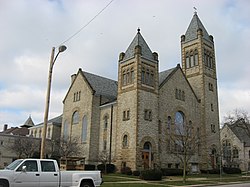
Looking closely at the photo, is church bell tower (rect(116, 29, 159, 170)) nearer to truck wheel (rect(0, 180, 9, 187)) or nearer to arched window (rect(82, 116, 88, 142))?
arched window (rect(82, 116, 88, 142))

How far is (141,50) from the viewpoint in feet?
144

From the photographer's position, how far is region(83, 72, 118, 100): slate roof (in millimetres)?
51031

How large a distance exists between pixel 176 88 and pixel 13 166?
122 ft

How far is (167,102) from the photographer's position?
1839 inches

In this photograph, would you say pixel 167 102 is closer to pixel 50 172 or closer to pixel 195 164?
pixel 195 164

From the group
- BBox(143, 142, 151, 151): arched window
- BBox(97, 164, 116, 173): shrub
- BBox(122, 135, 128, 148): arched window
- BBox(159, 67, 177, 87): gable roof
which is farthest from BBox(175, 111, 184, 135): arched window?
BBox(97, 164, 116, 173): shrub

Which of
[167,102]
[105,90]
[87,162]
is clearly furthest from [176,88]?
[87,162]

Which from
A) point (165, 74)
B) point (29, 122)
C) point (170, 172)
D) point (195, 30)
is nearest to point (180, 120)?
point (165, 74)

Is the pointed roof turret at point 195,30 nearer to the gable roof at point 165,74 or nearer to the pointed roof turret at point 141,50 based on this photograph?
the gable roof at point 165,74

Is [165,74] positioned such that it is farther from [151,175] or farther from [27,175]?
[27,175]

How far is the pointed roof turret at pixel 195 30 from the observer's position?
2285 inches

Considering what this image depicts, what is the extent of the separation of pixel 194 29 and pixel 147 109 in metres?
24.7

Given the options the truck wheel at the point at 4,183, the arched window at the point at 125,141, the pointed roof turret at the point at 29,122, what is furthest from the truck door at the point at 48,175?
the pointed roof turret at the point at 29,122

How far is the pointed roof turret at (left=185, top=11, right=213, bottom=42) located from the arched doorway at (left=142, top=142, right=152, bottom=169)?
26.0 m
